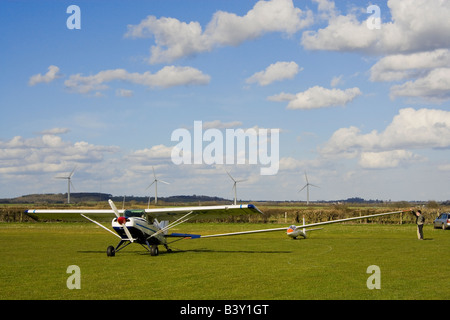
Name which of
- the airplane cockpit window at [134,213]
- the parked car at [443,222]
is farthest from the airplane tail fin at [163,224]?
the parked car at [443,222]

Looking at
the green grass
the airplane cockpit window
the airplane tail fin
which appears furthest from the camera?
the airplane tail fin

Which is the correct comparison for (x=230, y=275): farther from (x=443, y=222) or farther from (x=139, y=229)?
(x=443, y=222)

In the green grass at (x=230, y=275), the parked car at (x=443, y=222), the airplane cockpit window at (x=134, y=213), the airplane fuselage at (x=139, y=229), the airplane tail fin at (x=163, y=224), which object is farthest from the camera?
the parked car at (x=443, y=222)

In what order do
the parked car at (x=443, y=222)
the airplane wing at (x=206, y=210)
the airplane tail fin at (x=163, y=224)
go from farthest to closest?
the parked car at (x=443, y=222) → the airplane tail fin at (x=163, y=224) → the airplane wing at (x=206, y=210)

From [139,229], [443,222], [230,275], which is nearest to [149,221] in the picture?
[139,229]

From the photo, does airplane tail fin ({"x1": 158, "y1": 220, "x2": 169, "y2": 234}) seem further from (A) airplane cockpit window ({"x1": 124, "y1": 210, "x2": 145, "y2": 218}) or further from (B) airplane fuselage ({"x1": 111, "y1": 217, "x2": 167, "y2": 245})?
(A) airplane cockpit window ({"x1": 124, "y1": 210, "x2": 145, "y2": 218})

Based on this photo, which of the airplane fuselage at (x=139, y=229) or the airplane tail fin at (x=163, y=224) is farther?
the airplane tail fin at (x=163, y=224)

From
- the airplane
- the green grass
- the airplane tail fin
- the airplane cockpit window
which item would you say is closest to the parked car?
the green grass

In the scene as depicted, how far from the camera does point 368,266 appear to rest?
17.0 meters

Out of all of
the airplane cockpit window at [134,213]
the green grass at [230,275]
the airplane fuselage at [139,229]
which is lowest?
the green grass at [230,275]

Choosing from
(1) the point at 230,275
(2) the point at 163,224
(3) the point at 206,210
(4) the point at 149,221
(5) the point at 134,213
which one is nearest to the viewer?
(1) the point at 230,275

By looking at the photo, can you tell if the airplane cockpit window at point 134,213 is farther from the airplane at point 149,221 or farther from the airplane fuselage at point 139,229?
the airplane fuselage at point 139,229
